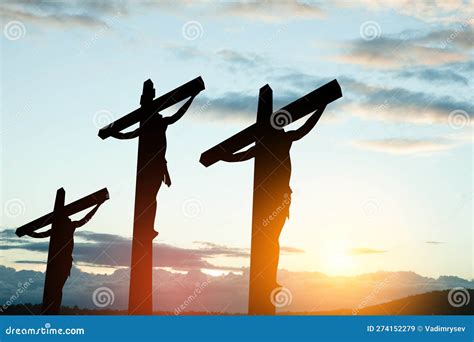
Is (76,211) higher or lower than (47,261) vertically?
higher

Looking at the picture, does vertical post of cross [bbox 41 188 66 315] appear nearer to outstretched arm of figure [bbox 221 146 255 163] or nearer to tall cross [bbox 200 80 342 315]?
outstretched arm of figure [bbox 221 146 255 163]

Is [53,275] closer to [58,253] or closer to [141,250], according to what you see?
[58,253]

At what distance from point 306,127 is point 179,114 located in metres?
2.78

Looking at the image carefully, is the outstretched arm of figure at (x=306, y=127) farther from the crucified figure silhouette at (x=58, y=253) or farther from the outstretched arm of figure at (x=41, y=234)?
the outstretched arm of figure at (x=41, y=234)

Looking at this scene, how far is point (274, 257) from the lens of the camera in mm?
9266

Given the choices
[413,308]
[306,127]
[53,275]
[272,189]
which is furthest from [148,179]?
[413,308]

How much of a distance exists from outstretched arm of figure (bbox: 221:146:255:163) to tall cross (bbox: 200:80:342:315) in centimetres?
12

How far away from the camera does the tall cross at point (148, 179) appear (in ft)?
36.2

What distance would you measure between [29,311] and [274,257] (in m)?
7.27

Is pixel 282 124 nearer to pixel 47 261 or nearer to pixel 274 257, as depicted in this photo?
pixel 274 257

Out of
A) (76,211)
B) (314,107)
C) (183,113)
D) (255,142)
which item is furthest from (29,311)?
(314,107)

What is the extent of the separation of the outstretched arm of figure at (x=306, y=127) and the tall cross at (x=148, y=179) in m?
2.32

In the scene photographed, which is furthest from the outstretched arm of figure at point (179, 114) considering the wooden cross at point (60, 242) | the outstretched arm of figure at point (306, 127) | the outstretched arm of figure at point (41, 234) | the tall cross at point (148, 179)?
the outstretched arm of figure at point (41, 234)

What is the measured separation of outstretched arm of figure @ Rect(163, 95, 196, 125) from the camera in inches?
447
